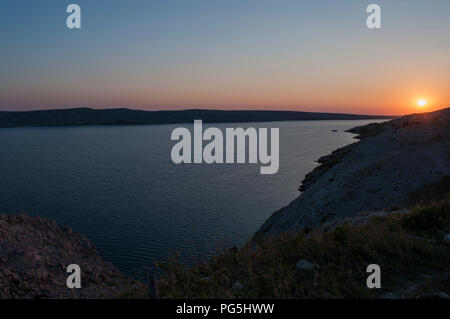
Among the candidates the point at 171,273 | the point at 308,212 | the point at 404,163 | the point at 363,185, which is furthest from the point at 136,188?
the point at 171,273

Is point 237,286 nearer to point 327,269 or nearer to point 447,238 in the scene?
point 327,269

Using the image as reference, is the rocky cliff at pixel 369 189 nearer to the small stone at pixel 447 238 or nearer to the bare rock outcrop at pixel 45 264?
the bare rock outcrop at pixel 45 264

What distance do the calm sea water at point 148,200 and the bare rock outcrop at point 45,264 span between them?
3.45 meters

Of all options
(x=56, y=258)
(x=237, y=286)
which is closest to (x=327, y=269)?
(x=237, y=286)

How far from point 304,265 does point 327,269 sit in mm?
504

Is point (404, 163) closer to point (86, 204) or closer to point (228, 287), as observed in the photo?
point (228, 287)

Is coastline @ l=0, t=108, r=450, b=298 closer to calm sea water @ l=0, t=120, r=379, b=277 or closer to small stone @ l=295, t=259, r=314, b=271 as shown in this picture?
small stone @ l=295, t=259, r=314, b=271

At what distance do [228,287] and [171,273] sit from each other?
1.60 m

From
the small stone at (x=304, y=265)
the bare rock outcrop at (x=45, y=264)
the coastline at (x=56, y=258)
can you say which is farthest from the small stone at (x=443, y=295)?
the bare rock outcrop at (x=45, y=264)

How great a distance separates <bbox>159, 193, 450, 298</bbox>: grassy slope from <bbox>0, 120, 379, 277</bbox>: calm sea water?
558 centimetres

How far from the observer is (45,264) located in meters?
15.4

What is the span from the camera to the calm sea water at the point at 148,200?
26.8 meters

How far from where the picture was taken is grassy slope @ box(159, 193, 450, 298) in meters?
6.44

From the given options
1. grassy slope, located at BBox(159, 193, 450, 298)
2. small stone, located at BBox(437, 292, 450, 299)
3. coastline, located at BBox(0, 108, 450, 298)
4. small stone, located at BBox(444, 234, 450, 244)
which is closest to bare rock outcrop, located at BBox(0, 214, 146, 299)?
coastline, located at BBox(0, 108, 450, 298)
